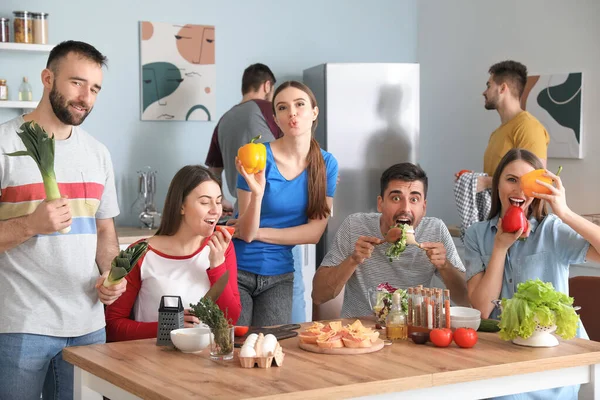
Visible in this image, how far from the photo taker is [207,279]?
2.86 meters

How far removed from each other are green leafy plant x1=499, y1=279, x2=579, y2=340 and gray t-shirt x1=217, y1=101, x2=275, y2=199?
2.67 meters

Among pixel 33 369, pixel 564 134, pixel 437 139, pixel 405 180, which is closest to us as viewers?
pixel 33 369

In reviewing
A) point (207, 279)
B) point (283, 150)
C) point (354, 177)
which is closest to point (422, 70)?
point (354, 177)

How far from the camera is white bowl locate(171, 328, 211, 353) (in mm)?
2350

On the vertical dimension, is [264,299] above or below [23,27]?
below

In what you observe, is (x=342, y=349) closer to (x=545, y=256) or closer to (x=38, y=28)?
(x=545, y=256)

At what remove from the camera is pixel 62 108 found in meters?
2.58

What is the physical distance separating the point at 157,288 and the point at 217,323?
0.59m

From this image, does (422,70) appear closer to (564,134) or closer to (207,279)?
(564,134)

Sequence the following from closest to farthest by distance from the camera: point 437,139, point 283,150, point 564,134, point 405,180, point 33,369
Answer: point 33,369, point 405,180, point 283,150, point 564,134, point 437,139

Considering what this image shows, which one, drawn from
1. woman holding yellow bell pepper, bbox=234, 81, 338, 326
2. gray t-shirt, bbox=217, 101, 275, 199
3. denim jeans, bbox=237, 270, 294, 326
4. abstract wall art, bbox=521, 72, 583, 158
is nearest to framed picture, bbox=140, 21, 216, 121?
gray t-shirt, bbox=217, 101, 275, 199

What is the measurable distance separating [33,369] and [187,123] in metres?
3.31

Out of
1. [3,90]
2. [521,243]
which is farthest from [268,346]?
[3,90]

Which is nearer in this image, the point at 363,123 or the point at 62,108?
the point at 62,108
